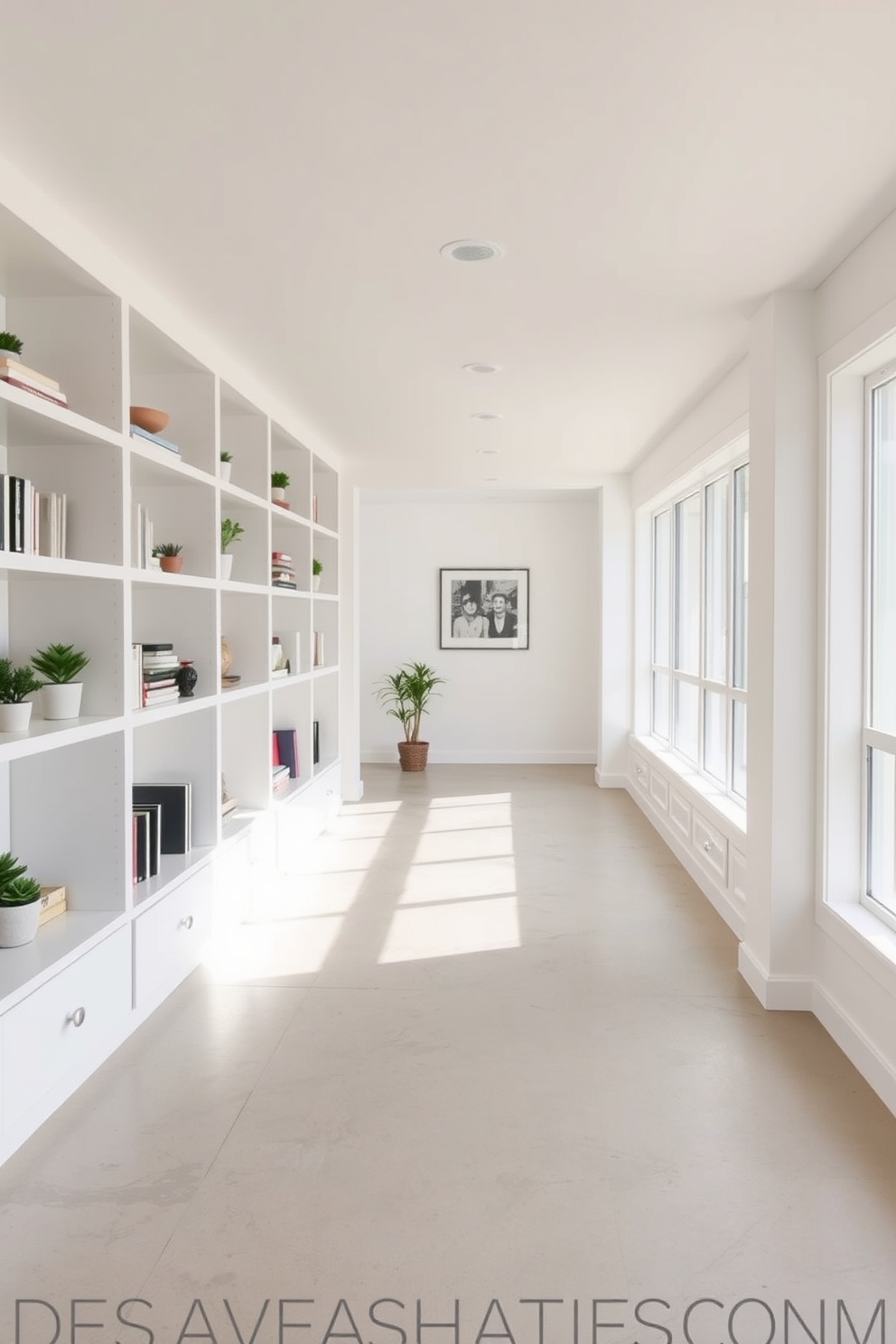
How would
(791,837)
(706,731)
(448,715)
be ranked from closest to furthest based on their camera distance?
1. (791,837)
2. (706,731)
3. (448,715)

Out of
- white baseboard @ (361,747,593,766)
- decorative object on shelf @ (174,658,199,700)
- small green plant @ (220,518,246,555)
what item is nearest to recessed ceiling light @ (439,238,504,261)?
decorative object on shelf @ (174,658,199,700)

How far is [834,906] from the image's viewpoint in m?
3.17

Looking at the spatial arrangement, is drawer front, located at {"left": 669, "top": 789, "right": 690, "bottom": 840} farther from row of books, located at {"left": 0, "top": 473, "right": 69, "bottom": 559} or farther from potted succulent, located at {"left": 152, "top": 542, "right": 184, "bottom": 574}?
row of books, located at {"left": 0, "top": 473, "right": 69, "bottom": 559}

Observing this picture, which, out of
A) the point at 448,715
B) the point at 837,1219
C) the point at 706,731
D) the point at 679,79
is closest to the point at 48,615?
the point at 679,79

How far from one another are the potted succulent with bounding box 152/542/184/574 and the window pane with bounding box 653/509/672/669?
3.88 meters

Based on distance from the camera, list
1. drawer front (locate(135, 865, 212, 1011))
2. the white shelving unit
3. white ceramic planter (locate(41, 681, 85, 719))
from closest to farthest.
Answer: the white shelving unit, white ceramic planter (locate(41, 681, 85, 719)), drawer front (locate(135, 865, 212, 1011))

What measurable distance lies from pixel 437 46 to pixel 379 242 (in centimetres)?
98

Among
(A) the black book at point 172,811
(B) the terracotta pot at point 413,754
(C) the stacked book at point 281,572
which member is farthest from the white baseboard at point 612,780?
(A) the black book at point 172,811

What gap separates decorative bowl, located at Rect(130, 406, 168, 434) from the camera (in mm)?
3391

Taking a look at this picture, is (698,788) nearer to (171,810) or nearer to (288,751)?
(288,751)

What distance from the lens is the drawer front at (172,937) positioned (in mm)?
3213

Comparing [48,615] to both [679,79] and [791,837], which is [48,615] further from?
[791,837]

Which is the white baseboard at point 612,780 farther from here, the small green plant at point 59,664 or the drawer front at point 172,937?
the small green plant at point 59,664

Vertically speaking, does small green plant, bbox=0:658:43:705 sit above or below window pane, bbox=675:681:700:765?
above
